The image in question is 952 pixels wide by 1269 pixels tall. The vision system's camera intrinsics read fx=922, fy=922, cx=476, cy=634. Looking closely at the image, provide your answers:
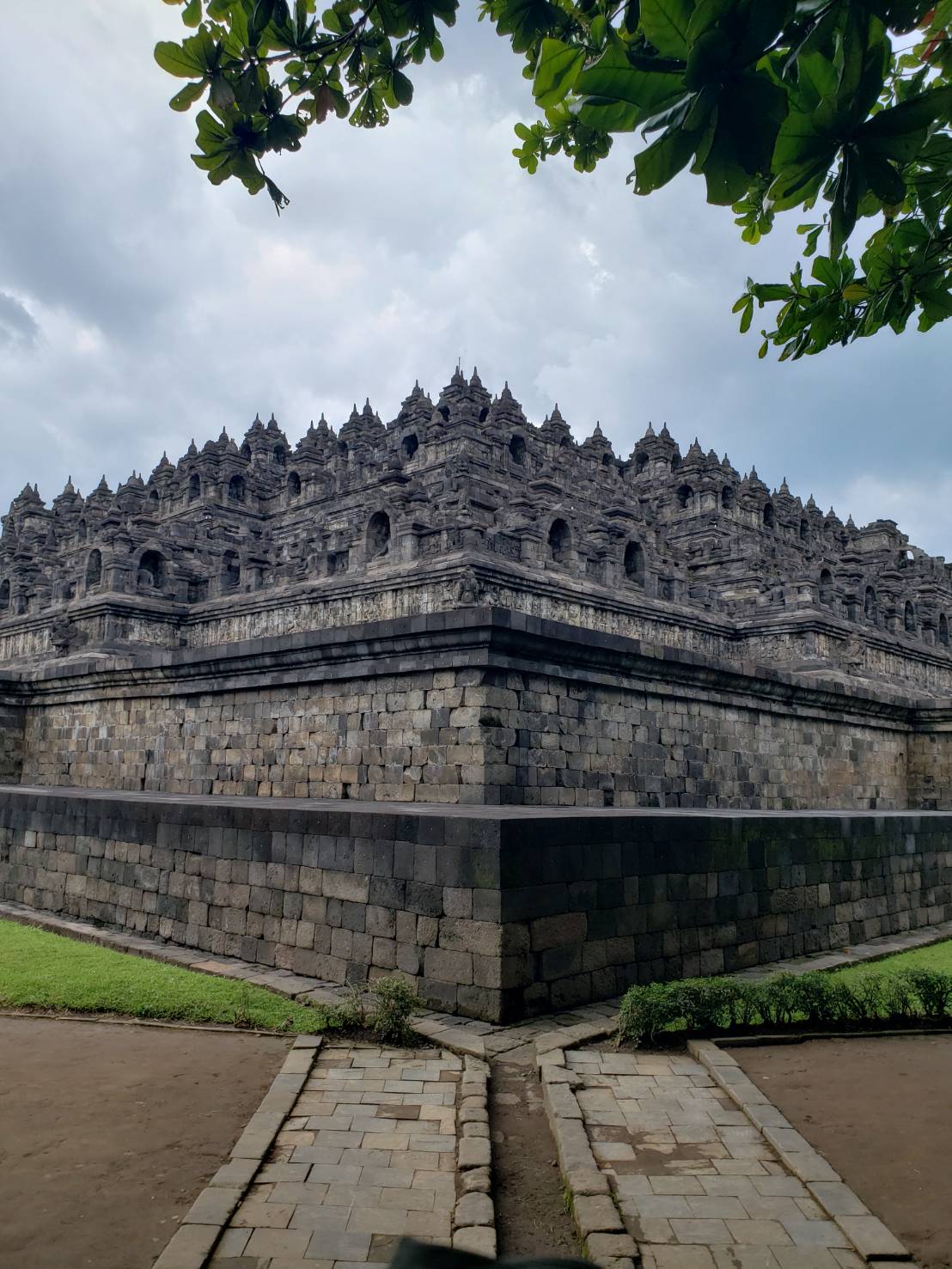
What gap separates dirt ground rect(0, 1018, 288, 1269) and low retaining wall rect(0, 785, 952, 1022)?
132cm

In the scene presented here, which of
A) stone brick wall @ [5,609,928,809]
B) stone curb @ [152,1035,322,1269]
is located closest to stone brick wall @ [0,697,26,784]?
stone brick wall @ [5,609,928,809]

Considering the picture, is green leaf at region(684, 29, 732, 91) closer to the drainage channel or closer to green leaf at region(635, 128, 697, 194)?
green leaf at region(635, 128, 697, 194)

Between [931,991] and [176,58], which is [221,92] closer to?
[176,58]

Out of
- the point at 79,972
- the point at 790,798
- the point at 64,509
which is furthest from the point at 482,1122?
the point at 64,509

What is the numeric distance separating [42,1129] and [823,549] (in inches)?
1590

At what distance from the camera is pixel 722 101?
2391 millimetres

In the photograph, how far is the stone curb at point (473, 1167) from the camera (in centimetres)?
343

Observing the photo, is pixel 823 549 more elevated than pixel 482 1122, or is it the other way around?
pixel 823 549

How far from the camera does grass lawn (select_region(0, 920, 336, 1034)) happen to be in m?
6.27

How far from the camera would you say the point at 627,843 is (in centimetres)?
712

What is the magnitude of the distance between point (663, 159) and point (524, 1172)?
4.06 metres

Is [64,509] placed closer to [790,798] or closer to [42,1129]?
[790,798]

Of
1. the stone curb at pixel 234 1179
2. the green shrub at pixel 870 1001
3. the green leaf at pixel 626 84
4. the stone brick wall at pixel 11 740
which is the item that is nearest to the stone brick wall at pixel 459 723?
the stone brick wall at pixel 11 740

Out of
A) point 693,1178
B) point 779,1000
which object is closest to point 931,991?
point 779,1000
